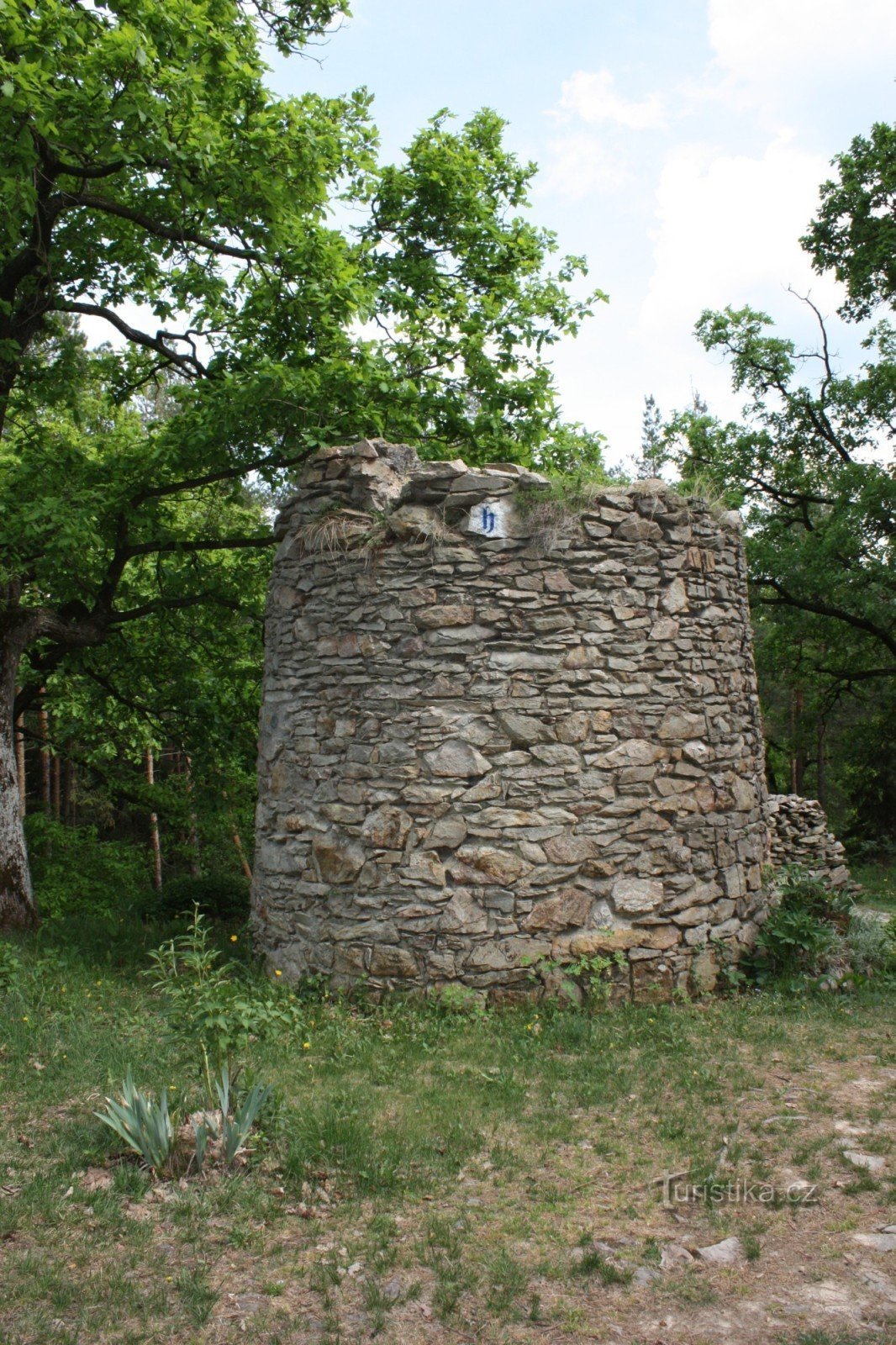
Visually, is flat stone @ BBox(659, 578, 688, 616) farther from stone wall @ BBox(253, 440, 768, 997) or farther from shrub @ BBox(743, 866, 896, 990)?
shrub @ BBox(743, 866, 896, 990)

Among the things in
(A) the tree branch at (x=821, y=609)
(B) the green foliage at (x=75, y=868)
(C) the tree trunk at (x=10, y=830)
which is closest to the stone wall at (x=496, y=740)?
(C) the tree trunk at (x=10, y=830)

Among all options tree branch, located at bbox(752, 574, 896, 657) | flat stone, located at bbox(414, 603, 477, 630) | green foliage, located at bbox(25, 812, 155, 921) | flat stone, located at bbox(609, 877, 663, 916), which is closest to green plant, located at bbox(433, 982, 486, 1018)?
flat stone, located at bbox(609, 877, 663, 916)

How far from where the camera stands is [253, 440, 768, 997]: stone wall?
630 cm

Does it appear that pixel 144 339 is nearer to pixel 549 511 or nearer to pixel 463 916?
pixel 549 511

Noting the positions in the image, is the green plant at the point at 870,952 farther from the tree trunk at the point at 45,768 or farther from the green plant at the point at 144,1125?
the tree trunk at the point at 45,768

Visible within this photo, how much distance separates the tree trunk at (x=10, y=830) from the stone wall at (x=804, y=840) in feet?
22.0

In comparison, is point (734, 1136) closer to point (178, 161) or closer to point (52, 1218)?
point (52, 1218)

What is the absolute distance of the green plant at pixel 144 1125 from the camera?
14.2ft

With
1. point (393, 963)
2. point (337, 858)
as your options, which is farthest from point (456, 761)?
point (393, 963)

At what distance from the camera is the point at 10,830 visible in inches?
369

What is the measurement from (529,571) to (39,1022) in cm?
404

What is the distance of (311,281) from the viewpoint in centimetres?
878

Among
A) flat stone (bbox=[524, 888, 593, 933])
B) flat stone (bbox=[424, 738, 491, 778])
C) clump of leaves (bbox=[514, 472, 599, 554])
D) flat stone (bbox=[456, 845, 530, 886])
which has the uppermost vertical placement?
clump of leaves (bbox=[514, 472, 599, 554])

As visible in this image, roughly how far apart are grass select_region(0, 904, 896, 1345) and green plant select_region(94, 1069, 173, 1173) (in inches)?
3.3
